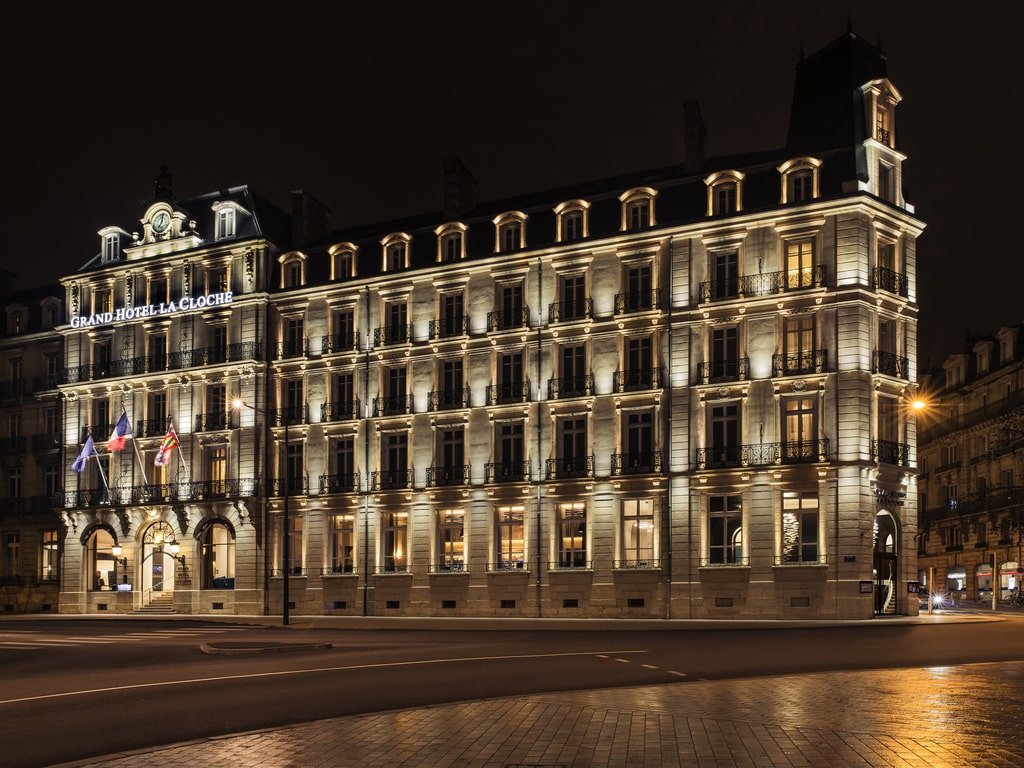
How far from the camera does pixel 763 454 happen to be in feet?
146

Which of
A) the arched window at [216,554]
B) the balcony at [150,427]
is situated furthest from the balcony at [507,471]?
the balcony at [150,427]

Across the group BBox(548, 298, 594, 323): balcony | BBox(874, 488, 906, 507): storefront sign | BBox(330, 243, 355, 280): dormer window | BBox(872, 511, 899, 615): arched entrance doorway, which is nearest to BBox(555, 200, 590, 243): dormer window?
BBox(548, 298, 594, 323): balcony

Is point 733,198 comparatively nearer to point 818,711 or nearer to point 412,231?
point 412,231

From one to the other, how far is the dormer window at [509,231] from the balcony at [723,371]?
10.8m

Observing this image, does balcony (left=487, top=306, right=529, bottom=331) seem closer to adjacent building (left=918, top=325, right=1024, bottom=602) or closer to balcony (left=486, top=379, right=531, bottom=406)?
balcony (left=486, top=379, right=531, bottom=406)

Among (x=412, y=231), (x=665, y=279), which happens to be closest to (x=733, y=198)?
(x=665, y=279)

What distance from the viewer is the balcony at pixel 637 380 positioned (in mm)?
47031

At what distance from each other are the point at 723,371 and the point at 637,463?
5253 millimetres

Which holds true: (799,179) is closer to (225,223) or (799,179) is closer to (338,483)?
(338,483)

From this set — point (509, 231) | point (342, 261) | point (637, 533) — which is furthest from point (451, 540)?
point (342, 261)

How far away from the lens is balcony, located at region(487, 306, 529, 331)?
5091 centimetres

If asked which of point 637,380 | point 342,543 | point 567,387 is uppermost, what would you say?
point 637,380

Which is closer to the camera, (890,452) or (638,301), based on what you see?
(890,452)

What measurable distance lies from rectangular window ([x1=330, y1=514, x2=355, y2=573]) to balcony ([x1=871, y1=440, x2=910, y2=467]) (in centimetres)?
2435
